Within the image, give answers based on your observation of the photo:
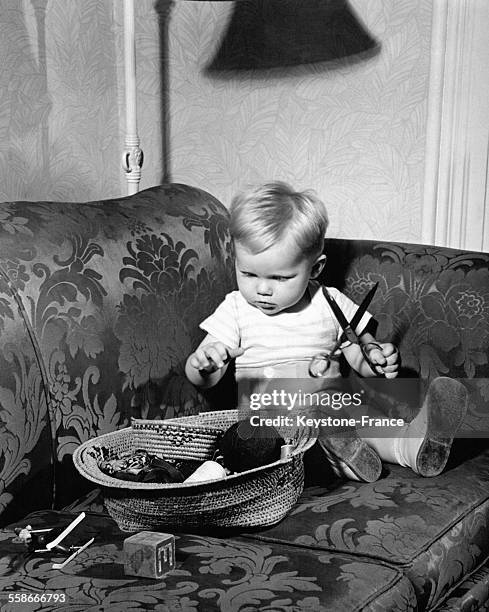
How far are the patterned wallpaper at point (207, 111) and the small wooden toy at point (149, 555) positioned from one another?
1.34 m

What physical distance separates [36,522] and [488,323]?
0.95 m

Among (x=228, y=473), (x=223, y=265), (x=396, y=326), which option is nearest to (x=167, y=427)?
(x=228, y=473)

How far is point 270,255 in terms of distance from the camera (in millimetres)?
1681

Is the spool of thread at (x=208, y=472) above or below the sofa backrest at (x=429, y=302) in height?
below

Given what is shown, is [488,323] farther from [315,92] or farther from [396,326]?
[315,92]

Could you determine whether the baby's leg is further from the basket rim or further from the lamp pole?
the lamp pole

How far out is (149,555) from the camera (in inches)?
44.9

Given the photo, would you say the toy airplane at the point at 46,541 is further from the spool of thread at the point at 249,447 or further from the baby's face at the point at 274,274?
the baby's face at the point at 274,274

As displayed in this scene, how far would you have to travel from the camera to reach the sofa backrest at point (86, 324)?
1394 millimetres

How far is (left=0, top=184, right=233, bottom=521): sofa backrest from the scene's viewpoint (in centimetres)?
139

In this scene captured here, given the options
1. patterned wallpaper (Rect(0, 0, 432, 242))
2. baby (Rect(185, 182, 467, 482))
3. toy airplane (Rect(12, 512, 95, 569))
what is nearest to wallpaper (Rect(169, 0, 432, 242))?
patterned wallpaper (Rect(0, 0, 432, 242))

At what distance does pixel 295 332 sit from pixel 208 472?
19.8 inches

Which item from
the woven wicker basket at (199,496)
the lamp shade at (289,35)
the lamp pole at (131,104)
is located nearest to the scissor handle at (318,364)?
the woven wicker basket at (199,496)

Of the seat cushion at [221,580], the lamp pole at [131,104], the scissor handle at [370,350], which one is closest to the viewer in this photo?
the seat cushion at [221,580]
